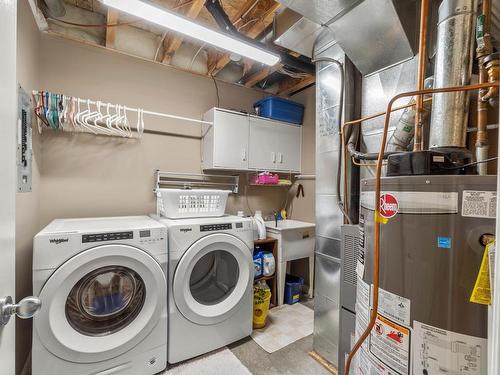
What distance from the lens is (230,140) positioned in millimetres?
2590

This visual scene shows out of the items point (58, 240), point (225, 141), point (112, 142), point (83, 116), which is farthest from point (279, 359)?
point (83, 116)

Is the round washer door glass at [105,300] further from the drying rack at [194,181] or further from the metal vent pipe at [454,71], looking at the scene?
the metal vent pipe at [454,71]

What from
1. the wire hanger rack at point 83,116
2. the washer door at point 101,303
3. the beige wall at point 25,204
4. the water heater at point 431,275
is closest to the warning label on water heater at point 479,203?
the water heater at point 431,275

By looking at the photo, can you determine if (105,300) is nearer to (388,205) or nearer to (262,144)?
(388,205)

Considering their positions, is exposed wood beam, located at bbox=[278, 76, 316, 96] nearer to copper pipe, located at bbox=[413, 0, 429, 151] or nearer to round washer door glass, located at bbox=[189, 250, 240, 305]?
copper pipe, located at bbox=[413, 0, 429, 151]

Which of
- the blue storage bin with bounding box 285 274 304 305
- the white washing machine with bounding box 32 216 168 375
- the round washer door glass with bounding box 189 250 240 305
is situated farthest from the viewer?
the blue storage bin with bounding box 285 274 304 305

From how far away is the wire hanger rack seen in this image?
177 cm

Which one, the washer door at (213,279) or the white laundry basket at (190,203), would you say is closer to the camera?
the washer door at (213,279)

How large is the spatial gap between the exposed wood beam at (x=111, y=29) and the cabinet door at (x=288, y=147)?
1.78 m

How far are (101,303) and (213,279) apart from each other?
0.89 metres

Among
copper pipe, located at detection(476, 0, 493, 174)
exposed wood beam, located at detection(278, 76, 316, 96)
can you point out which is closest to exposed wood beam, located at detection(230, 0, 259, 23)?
exposed wood beam, located at detection(278, 76, 316, 96)

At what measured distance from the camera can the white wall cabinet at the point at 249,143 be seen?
254 centimetres

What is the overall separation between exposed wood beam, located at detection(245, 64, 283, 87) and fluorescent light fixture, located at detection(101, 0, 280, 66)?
22.4 inches

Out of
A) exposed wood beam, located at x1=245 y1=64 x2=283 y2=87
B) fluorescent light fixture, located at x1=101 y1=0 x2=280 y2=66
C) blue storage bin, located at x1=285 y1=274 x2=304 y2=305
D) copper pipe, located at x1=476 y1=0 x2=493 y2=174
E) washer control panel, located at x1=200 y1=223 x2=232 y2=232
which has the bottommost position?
blue storage bin, located at x1=285 y1=274 x2=304 y2=305
